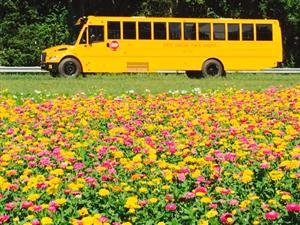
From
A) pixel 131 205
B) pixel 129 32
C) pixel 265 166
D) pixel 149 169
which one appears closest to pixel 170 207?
pixel 131 205

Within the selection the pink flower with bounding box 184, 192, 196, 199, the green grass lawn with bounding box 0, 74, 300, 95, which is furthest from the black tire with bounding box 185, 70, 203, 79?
the pink flower with bounding box 184, 192, 196, 199

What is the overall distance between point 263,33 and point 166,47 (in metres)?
4.16

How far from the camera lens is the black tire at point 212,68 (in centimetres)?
2364

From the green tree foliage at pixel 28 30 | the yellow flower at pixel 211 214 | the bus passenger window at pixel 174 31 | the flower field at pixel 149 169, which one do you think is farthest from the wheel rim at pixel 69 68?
the yellow flower at pixel 211 214

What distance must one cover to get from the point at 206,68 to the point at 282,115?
15684mm

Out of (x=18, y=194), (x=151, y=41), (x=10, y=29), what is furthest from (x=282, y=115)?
(x=10, y=29)

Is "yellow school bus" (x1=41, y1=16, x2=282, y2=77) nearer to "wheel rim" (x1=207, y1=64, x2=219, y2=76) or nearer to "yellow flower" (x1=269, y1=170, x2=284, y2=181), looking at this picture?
"wheel rim" (x1=207, y1=64, x2=219, y2=76)

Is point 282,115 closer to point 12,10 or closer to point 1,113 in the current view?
point 1,113

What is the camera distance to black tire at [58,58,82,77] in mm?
22125

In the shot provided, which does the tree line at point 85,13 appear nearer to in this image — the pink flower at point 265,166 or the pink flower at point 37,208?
the pink flower at point 265,166

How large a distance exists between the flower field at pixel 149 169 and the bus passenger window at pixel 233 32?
16042 mm

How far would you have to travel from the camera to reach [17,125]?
24.8 ft

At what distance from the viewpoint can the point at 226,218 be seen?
350 cm

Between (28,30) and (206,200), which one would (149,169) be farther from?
(28,30)
